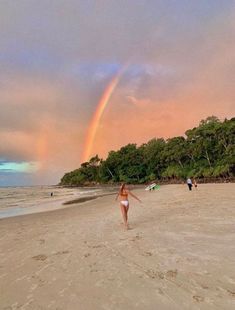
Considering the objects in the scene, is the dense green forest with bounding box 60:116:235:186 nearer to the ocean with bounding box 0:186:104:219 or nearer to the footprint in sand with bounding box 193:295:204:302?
the ocean with bounding box 0:186:104:219

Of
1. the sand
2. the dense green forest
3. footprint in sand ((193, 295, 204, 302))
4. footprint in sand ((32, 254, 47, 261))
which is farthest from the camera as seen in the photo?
the dense green forest

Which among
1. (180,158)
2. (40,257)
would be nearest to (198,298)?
(40,257)

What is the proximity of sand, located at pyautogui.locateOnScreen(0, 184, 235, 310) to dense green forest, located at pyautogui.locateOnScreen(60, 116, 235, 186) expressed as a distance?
74155 millimetres

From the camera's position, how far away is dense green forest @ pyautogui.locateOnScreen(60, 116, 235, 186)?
88312 millimetres

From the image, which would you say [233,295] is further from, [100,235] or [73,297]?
[100,235]

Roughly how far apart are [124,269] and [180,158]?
100 m

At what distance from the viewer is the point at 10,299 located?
21.6ft

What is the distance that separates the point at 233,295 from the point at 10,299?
415 cm

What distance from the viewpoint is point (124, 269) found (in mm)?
8211

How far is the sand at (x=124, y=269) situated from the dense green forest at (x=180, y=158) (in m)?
74.2

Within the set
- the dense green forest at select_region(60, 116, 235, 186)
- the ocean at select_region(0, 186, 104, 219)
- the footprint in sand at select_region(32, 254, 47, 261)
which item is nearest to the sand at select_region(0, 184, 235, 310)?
the footprint in sand at select_region(32, 254, 47, 261)

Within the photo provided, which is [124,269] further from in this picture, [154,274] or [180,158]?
[180,158]

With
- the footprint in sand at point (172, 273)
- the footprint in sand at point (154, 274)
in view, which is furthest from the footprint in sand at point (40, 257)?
the footprint in sand at point (172, 273)

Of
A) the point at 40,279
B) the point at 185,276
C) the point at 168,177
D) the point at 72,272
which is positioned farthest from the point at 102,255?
the point at 168,177
